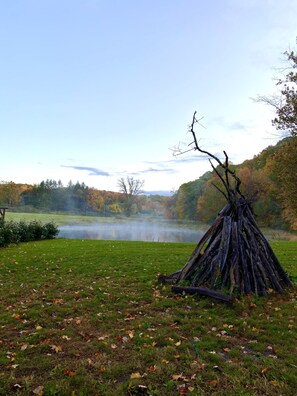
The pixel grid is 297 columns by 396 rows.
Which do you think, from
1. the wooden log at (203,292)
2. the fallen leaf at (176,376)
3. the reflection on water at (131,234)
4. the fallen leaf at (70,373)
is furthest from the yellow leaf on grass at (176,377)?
the reflection on water at (131,234)

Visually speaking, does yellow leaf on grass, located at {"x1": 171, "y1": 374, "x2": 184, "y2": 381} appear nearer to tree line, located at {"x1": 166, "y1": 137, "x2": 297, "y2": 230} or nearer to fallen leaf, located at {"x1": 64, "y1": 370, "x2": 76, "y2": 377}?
fallen leaf, located at {"x1": 64, "y1": 370, "x2": 76, "y2": 377}

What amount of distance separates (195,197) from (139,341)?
57423 millimetres

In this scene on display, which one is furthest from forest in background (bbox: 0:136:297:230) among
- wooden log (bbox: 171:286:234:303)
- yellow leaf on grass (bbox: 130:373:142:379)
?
yellow leaf on grass (bbox: 130:373:142:379)

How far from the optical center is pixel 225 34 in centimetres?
1315

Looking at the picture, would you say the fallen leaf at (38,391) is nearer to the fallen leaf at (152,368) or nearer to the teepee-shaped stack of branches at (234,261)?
the fallen leaf at (152,368)

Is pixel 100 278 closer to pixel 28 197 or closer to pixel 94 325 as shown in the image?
pixel 94 325

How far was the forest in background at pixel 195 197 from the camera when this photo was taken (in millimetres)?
14625

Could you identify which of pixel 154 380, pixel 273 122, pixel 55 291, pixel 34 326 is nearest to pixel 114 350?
pixel 154 380

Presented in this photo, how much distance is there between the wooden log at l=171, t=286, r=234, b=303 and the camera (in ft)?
18.0

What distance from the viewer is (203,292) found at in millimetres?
5875

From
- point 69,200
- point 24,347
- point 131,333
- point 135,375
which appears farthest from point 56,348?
point 69,200

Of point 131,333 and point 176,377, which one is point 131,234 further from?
point 176,377

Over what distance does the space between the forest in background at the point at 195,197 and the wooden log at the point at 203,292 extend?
2.70 m

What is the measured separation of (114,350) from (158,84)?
626 inches
